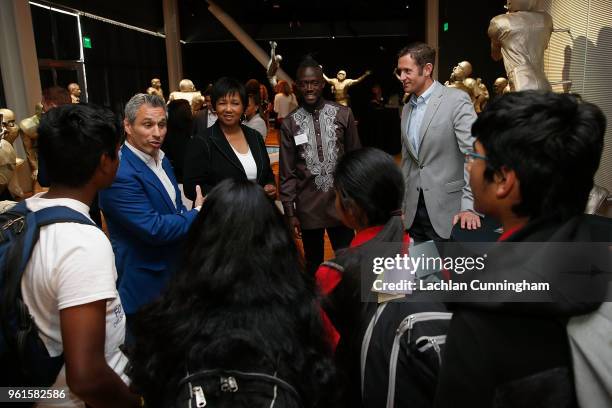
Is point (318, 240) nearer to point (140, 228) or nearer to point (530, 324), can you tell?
point (140, 228)

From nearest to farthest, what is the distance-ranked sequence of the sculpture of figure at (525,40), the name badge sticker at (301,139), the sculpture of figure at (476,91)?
the name badge sticker at (301,139) → the sculpture of figure at (525,40) → the sculpture of figure at (476,91)

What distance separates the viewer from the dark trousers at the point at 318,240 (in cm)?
279

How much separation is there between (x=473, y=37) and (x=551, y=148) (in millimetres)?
9718

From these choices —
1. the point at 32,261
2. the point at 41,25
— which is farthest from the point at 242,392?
the point at 41,25

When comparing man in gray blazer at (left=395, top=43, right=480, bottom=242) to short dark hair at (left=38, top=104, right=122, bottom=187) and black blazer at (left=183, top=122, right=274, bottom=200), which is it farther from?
short dark hair at (left=38, top=104, right=122, bottom=187)

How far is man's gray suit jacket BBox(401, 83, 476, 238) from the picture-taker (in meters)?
2.42

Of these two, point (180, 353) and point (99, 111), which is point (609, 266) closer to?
point (180, 353)

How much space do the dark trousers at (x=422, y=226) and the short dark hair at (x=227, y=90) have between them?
1.09 metres

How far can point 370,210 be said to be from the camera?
133 cm

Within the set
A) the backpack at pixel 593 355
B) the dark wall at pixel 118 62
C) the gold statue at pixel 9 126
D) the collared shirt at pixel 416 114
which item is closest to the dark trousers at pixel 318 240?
the collared shirt at pixel 416 114

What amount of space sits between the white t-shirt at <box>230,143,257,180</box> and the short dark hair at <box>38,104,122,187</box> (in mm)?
1286

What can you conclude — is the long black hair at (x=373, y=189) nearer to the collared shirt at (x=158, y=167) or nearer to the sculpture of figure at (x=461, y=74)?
the collared shirt at (x=158, y=167)

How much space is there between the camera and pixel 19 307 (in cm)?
106

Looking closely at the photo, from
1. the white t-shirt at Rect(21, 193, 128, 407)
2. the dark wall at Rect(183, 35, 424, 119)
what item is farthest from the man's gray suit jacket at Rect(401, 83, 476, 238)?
the dark wall at Rect(183, 35, 424, 119)
